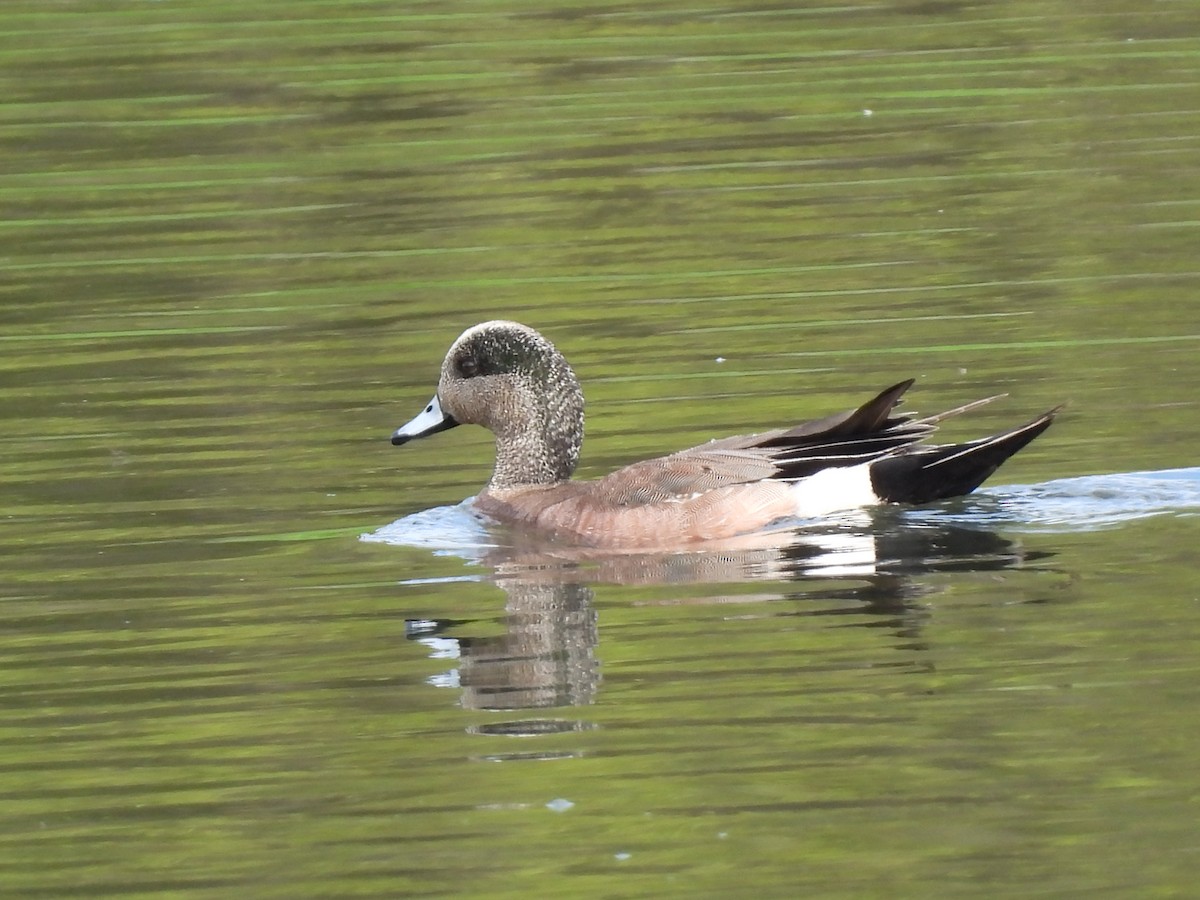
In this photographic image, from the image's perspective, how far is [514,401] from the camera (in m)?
9.77

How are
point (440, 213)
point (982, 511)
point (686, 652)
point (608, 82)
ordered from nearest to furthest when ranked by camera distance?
point (686, 652) → point (982, 511) → point (440, 213) → point (608, 82)

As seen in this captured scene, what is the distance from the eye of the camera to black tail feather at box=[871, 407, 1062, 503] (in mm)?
8672

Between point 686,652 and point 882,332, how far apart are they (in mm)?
4442

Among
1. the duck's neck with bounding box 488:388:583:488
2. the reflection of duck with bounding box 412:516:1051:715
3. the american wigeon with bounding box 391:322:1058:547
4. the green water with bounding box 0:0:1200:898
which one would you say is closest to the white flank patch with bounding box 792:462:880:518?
the american wigeon with bounding box 391:322:1058:547

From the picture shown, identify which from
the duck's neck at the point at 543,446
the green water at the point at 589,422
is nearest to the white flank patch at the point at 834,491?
the green water at the point at 589,422

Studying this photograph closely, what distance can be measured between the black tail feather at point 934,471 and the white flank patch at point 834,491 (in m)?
0.04

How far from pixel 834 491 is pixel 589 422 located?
188 cm

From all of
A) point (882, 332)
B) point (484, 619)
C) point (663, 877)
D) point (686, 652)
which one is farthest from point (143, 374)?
point (663, 877)

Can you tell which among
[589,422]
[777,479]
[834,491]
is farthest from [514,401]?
[834,491]

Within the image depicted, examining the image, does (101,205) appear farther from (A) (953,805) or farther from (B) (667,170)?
(A) (953,805)

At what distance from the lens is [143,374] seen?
11484 mm

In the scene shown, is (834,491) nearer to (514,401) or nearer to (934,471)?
(934,471)

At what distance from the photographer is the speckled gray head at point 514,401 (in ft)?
31.8

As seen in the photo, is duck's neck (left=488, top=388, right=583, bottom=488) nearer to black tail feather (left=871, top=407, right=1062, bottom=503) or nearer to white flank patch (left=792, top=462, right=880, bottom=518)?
white flank patch (left=792, top=462, right=880, bottom=518)
